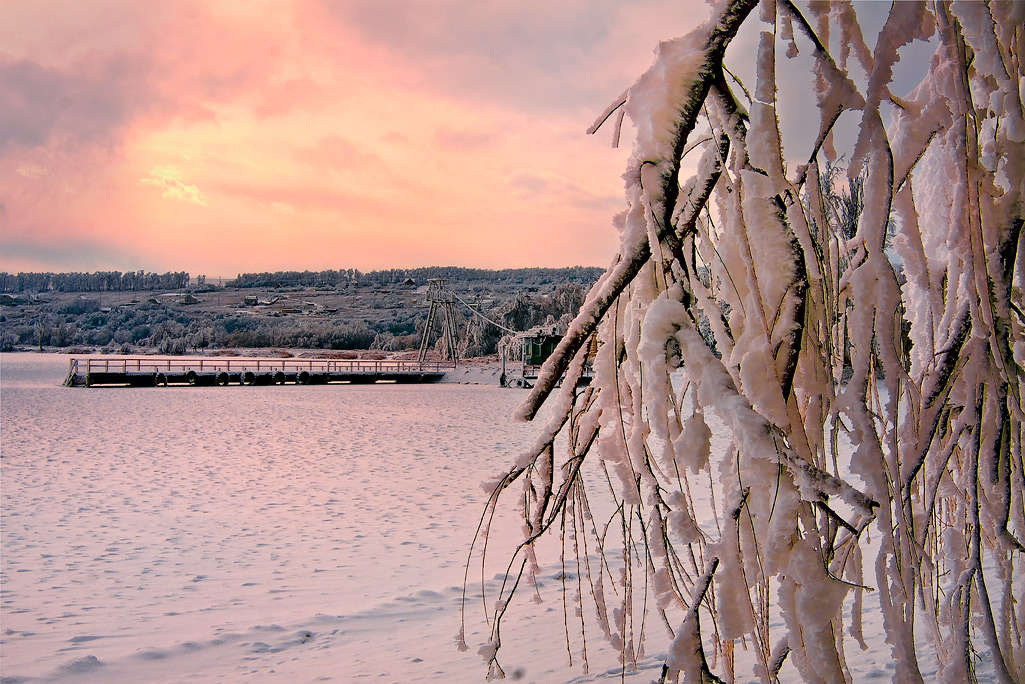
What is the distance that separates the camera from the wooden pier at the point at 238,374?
2408 centimetres

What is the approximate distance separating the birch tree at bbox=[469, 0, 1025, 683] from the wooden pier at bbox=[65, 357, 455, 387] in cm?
2667

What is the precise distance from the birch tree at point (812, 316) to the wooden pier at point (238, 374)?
26.7 metres

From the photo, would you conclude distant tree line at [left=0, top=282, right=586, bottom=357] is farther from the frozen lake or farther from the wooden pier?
the frozen lake

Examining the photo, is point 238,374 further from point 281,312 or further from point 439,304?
point 281,312

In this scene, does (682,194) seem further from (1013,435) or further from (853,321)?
(1013,435)

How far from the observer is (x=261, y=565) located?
4762 millimetres

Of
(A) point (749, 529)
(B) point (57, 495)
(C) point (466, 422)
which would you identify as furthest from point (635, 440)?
(C) point (466, 422)

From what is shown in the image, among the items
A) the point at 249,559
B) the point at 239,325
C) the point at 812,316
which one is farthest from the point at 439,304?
the point at 812,316

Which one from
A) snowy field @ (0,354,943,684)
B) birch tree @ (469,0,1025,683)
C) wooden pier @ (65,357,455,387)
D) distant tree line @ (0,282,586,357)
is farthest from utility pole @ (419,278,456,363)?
birch tree @ (469,0,1025,683)

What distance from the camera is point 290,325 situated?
5750 cm

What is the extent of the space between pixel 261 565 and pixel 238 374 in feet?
77.5

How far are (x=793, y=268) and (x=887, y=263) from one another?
17 cm

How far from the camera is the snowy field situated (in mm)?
3020

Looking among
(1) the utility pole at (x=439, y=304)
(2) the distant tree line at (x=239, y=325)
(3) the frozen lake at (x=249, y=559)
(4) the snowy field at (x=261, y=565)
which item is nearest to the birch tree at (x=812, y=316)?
(4) the snowy field at (x=261, y=565)
